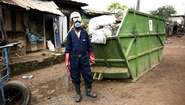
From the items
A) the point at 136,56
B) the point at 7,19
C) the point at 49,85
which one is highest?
the point at 7,19

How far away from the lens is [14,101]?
6.59 meters

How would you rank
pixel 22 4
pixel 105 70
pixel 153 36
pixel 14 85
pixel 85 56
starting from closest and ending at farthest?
pixel 14 85, pixel 85 56, pixel 105 70, pixel 153 36, pixel 22 4

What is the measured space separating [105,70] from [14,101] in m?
2.62

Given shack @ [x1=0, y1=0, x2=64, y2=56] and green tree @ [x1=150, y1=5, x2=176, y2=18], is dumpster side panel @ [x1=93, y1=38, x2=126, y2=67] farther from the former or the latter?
green tree @ [x1=150, y1=5, x2=176, y2=18]

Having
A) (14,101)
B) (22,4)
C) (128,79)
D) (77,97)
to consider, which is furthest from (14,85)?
(22,4)

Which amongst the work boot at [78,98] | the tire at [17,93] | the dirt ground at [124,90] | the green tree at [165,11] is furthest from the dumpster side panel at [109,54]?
the green tree at [165,11]

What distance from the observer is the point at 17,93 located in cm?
640

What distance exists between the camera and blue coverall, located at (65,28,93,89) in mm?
6683

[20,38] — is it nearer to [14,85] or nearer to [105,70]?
[105,70]

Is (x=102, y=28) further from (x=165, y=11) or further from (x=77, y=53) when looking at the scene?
(x=165, y=11)

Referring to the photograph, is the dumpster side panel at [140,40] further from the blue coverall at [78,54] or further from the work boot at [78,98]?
the work boot at [78,98]

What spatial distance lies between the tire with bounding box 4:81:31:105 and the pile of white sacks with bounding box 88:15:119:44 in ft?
7.25

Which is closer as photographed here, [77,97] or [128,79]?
[77,97]

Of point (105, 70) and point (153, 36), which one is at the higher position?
point (153, 36)
